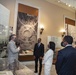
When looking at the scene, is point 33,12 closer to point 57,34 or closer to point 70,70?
point 57,34

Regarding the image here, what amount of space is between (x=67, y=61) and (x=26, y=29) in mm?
5418

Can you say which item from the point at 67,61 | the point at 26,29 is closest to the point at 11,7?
the point at 26,29

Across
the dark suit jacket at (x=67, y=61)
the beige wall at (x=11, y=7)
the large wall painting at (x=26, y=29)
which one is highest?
the beige wall at (x=11, y=7)

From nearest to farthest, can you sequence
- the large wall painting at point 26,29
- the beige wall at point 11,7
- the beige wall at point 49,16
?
1. the beige wall at point 11,7
2. the large wall painting at point 26,29
3. the beige wall at point 49,16

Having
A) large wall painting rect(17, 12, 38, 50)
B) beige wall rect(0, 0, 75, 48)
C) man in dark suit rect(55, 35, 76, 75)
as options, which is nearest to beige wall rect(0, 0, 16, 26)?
large wall painting rect(17, 12, 38, 50)

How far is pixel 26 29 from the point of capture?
772 centimetres

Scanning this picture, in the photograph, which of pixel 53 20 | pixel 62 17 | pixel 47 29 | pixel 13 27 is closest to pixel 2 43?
pixel 13 27

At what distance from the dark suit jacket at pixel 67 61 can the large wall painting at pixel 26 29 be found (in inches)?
199

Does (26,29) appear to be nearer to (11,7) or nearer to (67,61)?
(11,7)

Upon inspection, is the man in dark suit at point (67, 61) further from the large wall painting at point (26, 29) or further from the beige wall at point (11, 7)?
the large wall painting at point (26, 29)

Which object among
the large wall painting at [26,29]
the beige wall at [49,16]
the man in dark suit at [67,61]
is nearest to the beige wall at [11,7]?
the large wall painting at [26,29]

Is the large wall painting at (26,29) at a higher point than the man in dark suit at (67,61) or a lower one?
higher

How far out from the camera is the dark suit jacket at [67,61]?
249cm

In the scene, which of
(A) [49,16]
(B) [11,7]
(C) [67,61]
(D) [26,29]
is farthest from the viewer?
(A) [49,16]
